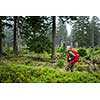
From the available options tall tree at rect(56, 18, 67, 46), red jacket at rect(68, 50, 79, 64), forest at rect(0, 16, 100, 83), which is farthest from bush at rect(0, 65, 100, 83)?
tall tree at rect(56, 18, 67, 46)

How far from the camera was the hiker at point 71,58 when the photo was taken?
7746 mm

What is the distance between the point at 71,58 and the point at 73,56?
0.19ft

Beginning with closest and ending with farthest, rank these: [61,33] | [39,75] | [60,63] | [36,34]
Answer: [39,75] < [60,63] < [61,33] < [36,34]

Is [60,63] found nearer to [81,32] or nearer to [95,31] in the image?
[81,32]

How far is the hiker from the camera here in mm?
7746

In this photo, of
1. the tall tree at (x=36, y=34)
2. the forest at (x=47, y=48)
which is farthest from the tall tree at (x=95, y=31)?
the tall tree at (x=36, y=34)

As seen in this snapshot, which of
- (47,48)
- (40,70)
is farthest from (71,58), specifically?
(40,70)

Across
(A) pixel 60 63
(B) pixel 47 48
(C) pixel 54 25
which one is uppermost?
(C) pixel 54 25

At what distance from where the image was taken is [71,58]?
25.6ft

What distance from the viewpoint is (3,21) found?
A: 25.5 feet

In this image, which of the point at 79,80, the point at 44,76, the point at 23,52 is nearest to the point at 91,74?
the point at 79,80
